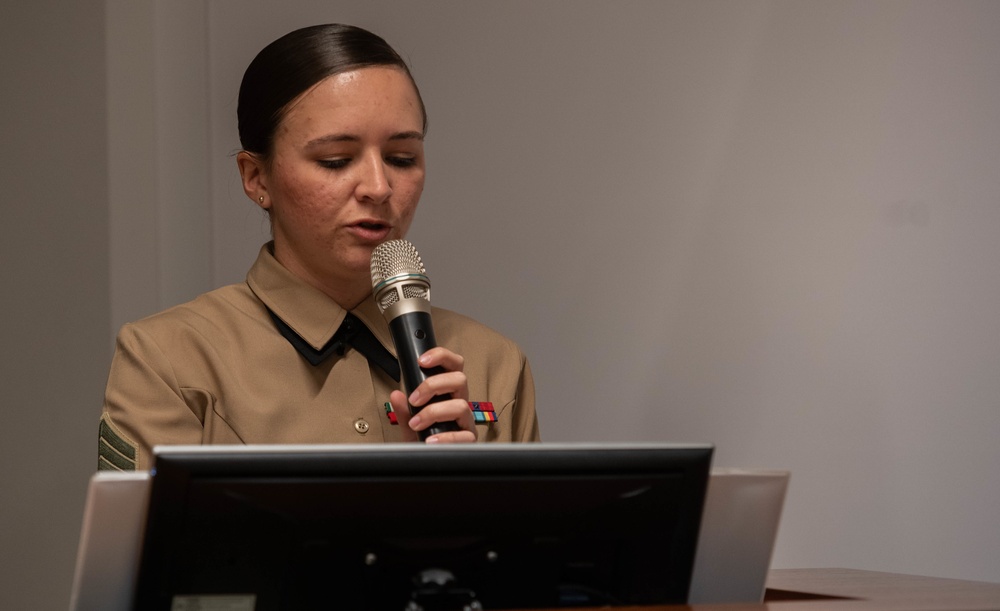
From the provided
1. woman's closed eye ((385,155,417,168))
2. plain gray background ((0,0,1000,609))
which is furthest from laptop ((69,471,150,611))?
plain gray background ((0,0,1000,609))

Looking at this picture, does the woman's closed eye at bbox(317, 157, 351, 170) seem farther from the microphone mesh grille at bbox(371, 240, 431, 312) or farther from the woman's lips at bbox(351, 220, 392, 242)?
the microphone mesh grille at bbox(371, 240, 431, 312)

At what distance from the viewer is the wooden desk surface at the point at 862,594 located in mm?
1026

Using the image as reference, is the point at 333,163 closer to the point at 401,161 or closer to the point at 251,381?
the point at 401,161

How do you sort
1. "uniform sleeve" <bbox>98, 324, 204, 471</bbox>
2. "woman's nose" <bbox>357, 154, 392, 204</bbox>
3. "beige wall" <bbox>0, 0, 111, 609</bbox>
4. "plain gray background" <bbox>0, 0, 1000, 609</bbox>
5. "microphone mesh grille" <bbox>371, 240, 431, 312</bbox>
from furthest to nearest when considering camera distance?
"beige wall" <bbox>0, 0, 111, 609</bbox>
"plain gray background" <bbox>0, 0, 1000, 609</bbox>
"woman's nose" <bbox>357, 154, 392, 204</bbox>
"uniform sleeve" <bbox>98, 324, 204, 471</bbox>
"microphone mesh grille" <bbox>371, 240, 431, 312</bbox>

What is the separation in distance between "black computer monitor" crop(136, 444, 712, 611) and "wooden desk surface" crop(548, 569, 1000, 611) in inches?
2.6

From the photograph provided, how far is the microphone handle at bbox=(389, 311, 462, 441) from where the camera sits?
130 cm

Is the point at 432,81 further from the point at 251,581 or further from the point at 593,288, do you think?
the point at 251,581

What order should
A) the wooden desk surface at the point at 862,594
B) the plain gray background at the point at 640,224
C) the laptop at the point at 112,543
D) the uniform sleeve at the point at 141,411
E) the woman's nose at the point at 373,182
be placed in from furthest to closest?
the plain gray background at the point at 640,224 < the woman's nose at the point at 373,182 < the uniform sleeve at the point at 141,411 < the wooden desk surface at the point at 862,594 < the laptop at the point at 112,543

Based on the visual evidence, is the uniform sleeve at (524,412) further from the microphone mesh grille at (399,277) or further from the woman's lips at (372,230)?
the microphone mesh grille at (399,277)

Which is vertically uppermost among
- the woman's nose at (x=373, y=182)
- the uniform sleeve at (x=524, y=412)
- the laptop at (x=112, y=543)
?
the woman's nose at (x=373, y=182)

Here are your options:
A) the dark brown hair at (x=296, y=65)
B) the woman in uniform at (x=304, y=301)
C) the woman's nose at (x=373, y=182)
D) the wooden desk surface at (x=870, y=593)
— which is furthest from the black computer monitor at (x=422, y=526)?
the dark brown hair at (x=296, y=65)

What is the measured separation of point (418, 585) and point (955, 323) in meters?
1.44

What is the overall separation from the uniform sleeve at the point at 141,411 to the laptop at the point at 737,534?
2.76 ft

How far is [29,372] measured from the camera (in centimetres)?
271
